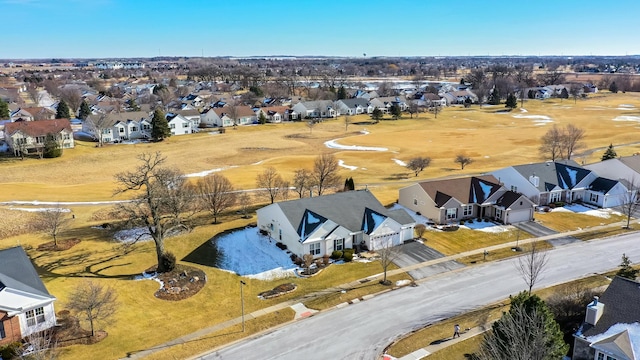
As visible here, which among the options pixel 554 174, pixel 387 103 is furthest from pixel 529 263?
pixel 387 103

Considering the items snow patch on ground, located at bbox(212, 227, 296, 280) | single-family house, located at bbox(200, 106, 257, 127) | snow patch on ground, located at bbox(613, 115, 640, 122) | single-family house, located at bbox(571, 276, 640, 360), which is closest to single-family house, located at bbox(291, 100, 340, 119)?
single-family house, located at bbox(200, 106, 257, 127)

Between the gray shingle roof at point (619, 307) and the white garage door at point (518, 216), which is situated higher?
the gray shingle roof at point (619, 307)

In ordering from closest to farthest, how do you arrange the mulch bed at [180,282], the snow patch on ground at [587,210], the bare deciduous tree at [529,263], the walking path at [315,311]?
the walking path at [315,311] → the mulch bed at [180,282] → the bare deciduous tree at [529,263] → the snow patch on ground at [587,210]

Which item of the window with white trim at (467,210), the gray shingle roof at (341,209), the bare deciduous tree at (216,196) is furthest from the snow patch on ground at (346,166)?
the gray shingle roof at (341,209)

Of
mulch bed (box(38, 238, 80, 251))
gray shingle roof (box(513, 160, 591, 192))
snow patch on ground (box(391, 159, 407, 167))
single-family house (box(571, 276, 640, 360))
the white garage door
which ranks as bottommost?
mulch bed (box(38, 238, 80, 251))

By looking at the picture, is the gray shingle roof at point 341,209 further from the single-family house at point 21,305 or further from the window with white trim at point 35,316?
the window with white trim at point 35,316

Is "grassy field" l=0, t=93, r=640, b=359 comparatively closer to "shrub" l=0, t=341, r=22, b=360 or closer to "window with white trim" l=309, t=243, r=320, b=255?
"window with white trim" l=309, t=243, r=320, b=255

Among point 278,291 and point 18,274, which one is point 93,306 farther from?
point 278,291
